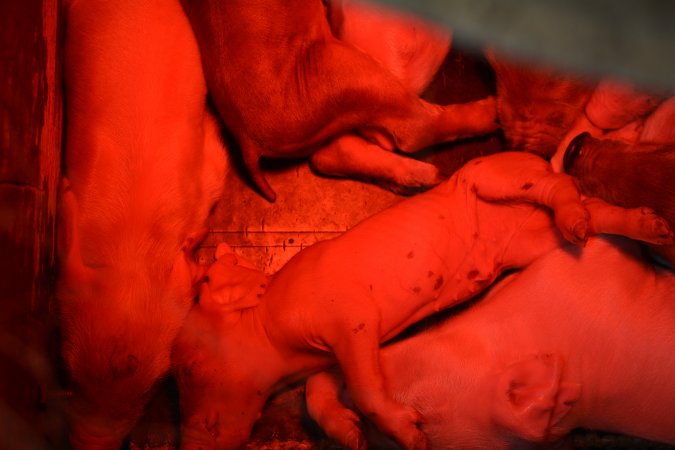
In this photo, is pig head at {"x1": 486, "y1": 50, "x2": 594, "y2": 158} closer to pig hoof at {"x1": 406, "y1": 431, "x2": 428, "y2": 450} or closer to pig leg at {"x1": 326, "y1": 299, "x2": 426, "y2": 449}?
pig leg at {"x1": 326, "y1": 299, "x2": 426, "y2": 449}

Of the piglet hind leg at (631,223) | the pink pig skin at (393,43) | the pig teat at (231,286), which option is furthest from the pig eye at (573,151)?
the pig teat at (231,286)

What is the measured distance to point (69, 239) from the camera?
7.80 ft

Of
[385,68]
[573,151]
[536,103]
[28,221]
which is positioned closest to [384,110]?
[385,68]

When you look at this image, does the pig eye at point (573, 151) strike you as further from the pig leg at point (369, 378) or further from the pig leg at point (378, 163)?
the pig leg at point (369, 378)

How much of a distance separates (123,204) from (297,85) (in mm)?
782

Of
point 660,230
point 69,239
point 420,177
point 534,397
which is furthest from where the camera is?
point 420,177

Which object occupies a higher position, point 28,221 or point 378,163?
point 378,163

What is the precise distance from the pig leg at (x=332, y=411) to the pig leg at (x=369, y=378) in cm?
8

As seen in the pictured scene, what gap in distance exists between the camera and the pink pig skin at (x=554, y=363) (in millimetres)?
2113

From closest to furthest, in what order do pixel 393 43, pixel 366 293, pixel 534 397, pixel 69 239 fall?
1. pixel 534 397
2. pixel 366 293
3. pixel 69 239
4. pixel 393 43

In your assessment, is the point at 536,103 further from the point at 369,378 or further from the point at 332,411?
the point at 332,411

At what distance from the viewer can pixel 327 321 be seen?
85.9 inches

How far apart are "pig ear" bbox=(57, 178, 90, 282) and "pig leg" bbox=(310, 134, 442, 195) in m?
0.99

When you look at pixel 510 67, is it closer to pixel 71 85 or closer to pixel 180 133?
pixel 180 133
